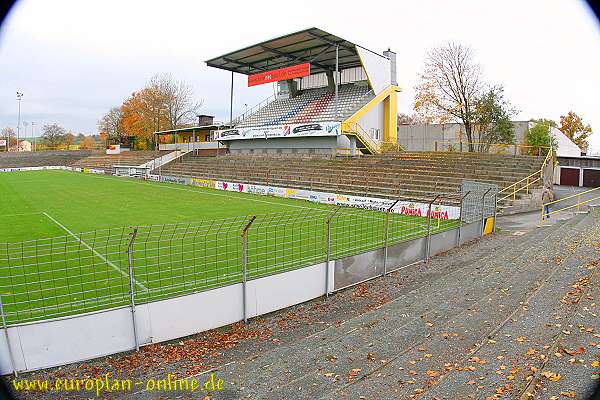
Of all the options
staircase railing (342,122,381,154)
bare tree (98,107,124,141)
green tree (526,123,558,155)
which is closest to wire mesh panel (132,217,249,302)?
staircase railing (342,122,381,154)

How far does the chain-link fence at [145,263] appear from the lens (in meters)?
6.67

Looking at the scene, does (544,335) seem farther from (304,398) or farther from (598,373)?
(304,398)

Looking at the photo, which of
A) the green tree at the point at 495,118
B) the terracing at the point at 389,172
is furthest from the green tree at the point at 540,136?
the terracing at the point at 389,172

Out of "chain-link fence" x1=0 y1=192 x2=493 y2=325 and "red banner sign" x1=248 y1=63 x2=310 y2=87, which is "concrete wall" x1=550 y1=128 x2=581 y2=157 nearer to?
"red banner sign" x1=248 y1=63 x2=310 y2=87

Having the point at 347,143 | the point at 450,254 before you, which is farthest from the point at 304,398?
the point at 347,143

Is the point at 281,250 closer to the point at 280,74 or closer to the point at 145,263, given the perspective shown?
the point at 145,263

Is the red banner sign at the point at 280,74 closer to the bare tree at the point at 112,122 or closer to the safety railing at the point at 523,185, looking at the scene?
the safety railing at the point at 523,185

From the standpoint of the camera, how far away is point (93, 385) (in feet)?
15.6

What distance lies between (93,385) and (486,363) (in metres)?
4.88

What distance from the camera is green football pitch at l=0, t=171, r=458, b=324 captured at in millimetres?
7217

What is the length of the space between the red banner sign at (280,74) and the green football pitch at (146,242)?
15113 millimetres

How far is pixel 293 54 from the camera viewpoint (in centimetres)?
3825

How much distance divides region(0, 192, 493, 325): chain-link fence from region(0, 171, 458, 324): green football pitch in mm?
32

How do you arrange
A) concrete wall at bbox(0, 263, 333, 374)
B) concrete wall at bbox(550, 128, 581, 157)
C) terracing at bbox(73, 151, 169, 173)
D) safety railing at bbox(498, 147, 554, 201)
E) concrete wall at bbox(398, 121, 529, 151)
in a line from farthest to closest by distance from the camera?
terracing at bbox(73, 151, 169, 173)
concrete wall at bbox(550, 128, 581, 157)
concrete wall at bbox(398, 121, 529, 151)
safety railing at bbox(498, 147, 554, 201)
concrete wall at bbox(0, 263, 333, 374)
